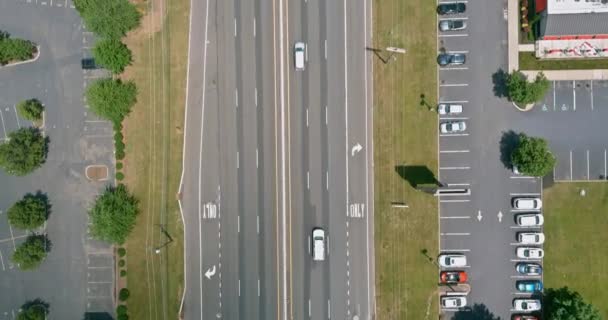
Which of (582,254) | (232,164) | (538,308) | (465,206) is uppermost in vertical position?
(232,164)

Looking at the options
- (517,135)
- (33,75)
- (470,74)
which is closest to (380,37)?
(470,74)

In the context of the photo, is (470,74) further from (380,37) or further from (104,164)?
(104,164)

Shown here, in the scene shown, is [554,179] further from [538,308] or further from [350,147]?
[350,147]

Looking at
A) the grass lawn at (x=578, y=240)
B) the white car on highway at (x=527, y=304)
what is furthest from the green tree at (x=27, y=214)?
the grass lawn at (x=578, y=240)

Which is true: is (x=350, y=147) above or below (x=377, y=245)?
above

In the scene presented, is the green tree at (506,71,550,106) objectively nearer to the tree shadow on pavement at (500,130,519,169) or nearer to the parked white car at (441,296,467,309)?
the tree shadow on pavement at (500,130,519,169)

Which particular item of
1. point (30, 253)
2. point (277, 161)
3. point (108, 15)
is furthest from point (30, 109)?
point (277, 161)

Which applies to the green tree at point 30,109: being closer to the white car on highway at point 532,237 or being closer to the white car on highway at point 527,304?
the white car on highway at point 532,237
